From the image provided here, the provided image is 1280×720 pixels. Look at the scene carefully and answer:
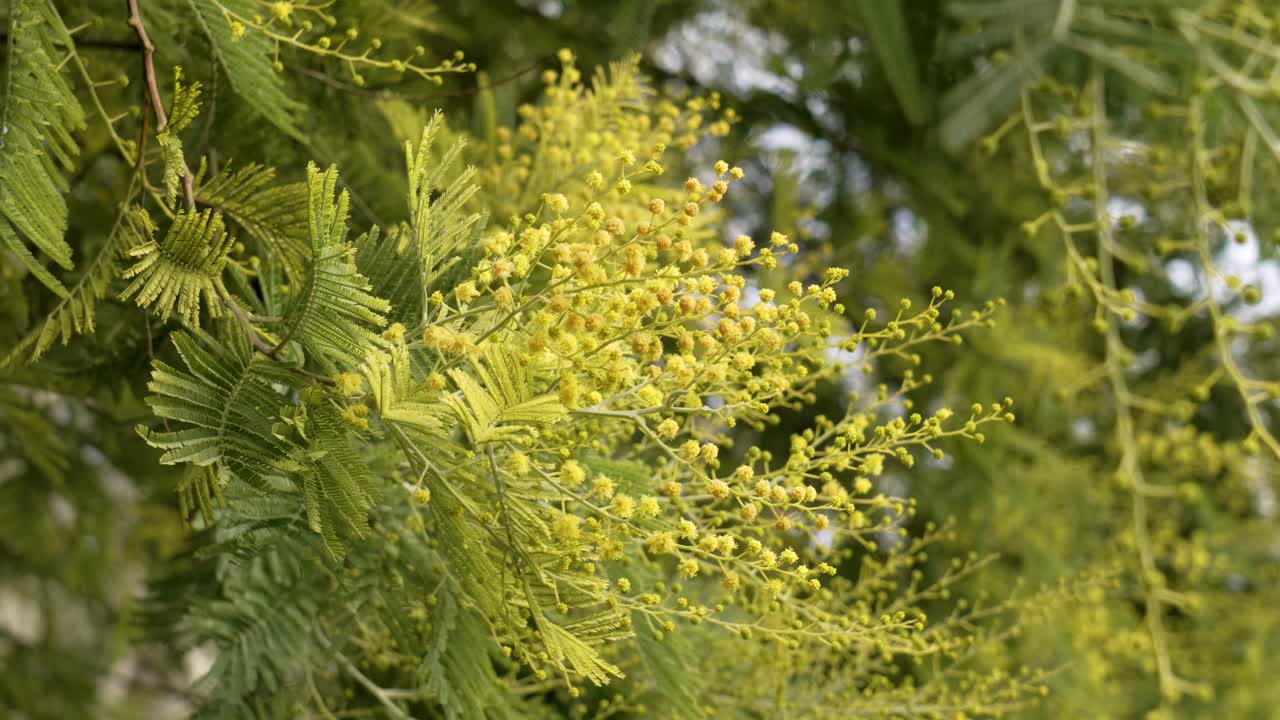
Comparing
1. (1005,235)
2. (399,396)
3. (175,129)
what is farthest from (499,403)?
(1005,235)

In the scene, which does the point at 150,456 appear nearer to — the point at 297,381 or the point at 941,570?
the point at 297,381

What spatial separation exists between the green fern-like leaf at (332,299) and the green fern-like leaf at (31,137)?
24cm

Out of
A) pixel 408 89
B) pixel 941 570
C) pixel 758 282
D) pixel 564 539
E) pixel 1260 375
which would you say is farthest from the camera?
pixel 1260 375

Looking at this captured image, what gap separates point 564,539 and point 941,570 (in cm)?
164

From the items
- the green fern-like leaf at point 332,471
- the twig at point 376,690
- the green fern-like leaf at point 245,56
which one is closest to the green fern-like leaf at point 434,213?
the green fern-like leaf at point 332,471

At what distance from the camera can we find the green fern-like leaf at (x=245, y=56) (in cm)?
104

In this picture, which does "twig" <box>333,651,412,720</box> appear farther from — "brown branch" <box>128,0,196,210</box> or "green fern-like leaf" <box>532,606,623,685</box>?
"brown branch" <box>128,0,196,210</box>

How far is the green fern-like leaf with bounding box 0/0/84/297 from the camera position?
0.89 metres

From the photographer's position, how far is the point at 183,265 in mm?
862

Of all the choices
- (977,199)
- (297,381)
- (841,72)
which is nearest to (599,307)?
(297,381)

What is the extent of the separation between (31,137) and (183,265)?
7.9 inches

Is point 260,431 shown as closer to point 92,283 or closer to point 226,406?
point 226,406

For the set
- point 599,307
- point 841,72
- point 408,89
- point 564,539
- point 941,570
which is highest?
point 841,72

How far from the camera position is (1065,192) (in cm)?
160
